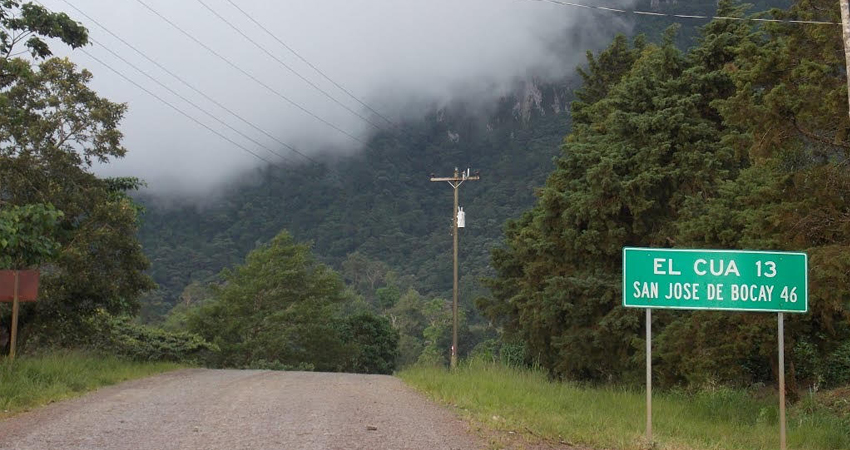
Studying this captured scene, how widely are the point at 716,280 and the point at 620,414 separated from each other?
360 centimetres

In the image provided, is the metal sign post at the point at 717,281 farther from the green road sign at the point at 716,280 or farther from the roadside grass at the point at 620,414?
the roadside grass at the point at 620,414

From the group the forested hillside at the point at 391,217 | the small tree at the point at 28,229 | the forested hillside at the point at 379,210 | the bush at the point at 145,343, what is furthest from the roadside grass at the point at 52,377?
the forested hillside at the point at 379,210

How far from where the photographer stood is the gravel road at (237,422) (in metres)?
8.26

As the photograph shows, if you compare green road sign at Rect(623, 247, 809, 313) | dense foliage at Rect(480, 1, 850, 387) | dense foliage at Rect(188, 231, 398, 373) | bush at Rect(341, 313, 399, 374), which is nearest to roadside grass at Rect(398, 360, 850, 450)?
green road sign at Rect(623, 247, 809, 313)

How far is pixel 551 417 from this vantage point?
10812 millimetres

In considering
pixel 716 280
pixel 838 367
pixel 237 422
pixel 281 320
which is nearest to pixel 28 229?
pixel 237 422

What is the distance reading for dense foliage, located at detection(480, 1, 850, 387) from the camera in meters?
14.5

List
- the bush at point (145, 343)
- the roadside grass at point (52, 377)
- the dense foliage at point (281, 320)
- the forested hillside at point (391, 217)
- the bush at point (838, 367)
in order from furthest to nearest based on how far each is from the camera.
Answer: the forested hillside at point (391, 217)
the dense foliage at point (281, 320)
the bush at point (145, 343)
the bush at point (838, 367)
the roadside grass at point (52, 377)

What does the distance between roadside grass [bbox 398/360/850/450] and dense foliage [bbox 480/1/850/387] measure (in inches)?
87.7

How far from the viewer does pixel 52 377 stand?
14.1 meters

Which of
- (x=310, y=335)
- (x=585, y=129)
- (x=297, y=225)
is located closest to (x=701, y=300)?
(x=585, y=129)

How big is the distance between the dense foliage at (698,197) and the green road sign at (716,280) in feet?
13.8

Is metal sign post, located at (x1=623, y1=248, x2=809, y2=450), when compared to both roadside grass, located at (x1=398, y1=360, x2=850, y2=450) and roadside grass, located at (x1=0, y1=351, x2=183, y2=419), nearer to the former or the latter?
roadside grass, located at (x1=398, y1=360, x2=850, y2=450)

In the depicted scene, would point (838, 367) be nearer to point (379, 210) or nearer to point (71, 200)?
point (71, 200)
